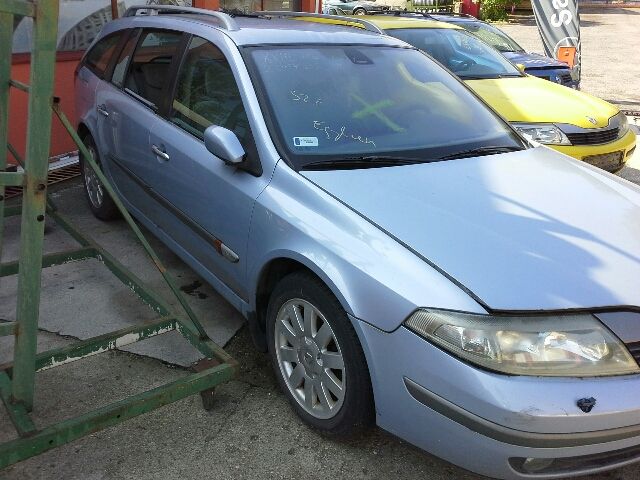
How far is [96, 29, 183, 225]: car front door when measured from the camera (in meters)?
3.62

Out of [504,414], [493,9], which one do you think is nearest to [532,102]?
[504,414]

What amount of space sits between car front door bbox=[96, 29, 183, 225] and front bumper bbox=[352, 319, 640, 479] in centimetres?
207

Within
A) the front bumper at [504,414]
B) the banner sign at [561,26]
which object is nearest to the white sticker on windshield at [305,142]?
Result: the front bumper at [504,414]

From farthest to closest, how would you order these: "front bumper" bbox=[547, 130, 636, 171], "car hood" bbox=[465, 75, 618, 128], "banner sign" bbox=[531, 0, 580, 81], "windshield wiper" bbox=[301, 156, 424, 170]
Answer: "banner sign" bbox=[531, 0, 580, 81] → "car hood" bbox=[465, 75, 618, 128] → "front bumper" bbox=[547, 130, 636, 171] → "windshield wiper" bbox=[301, 156, 424, 170]

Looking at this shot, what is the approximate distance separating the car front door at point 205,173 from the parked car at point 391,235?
0.04 ft

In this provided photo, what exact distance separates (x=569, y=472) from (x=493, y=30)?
8.14 m

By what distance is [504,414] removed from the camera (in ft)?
6.11

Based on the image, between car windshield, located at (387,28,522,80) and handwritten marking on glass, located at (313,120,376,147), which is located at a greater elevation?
car windshield, located at (387,28,522,80)

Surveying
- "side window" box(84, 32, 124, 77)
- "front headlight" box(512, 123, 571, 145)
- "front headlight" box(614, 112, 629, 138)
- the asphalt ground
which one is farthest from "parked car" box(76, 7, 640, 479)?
"front headlight" box(614, 112, 629, 138)

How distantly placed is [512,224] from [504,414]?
780mm

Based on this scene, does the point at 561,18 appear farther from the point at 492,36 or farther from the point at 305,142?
the point at 305,142

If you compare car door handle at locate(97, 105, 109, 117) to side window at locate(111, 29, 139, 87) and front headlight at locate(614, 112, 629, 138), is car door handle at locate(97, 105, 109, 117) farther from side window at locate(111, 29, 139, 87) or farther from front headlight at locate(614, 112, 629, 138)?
front headlight at locate(614, 112, 629, 138)

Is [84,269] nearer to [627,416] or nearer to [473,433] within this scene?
Result: [473,433]

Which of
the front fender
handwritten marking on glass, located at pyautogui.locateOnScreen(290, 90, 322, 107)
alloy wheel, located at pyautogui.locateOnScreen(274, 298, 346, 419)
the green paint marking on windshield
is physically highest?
handwritten marking on glass, located at pyautogui.locateOnScreen(290, 90, 322, 107)
